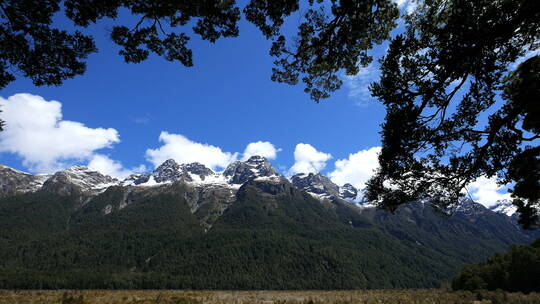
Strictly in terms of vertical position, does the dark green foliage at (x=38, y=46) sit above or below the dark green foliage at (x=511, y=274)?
above

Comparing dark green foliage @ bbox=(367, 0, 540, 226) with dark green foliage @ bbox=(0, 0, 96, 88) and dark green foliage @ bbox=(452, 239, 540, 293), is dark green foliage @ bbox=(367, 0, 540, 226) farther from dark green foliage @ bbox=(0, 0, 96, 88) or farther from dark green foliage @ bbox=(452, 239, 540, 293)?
dark green foliage @ bbox=(452, 239, 540, 293)

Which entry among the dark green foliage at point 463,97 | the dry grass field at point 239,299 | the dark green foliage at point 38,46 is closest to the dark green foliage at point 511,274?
the dry grass field at point 239,299

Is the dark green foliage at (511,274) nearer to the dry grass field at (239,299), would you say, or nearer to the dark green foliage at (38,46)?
the dry grass field at (239,299)

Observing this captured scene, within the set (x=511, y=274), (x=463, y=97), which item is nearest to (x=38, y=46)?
(x=463, y=97)

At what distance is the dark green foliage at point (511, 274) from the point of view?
121 ft

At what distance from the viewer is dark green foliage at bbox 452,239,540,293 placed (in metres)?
37.0

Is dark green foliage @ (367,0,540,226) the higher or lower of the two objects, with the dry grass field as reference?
higher

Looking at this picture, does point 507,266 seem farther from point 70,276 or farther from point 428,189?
point 70,276

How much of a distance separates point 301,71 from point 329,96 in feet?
6.43

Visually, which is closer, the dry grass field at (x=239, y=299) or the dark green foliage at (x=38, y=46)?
the dark green foliage at (x=38, y=46)

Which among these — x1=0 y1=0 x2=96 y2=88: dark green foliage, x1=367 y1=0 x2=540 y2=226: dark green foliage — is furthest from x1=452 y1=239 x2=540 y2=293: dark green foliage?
x1=0 y1=0 x2=96 y2=88: dark green foliage

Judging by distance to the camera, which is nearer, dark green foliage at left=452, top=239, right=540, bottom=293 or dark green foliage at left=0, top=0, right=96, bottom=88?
dark green foliage at left=0, top=0, right=96, bottom=88

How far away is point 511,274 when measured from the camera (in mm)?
38594

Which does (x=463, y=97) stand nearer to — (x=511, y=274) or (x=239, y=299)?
(x=239, y=299)
